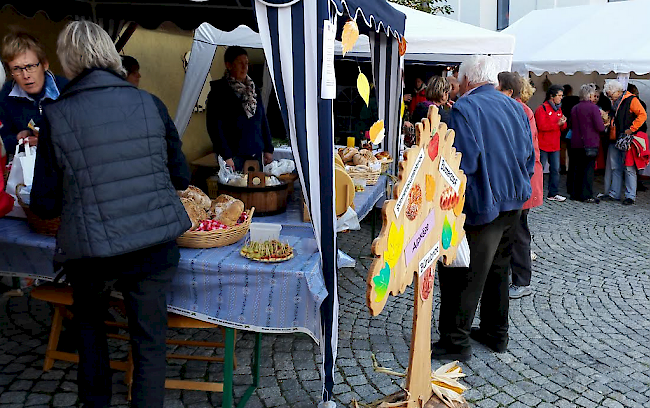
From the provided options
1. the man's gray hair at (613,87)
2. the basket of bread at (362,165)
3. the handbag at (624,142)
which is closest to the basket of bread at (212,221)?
the basket of bread at (362,165)

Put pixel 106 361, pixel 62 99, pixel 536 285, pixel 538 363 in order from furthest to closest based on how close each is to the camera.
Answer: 1. pixel 536 285
2. pixel 538 363
3. pixel 106 361
4. pixel 62 99

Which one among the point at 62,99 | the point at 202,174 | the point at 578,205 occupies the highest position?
the point at 62,99

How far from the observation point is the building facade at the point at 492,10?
16.3m

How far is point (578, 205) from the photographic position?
8.01m

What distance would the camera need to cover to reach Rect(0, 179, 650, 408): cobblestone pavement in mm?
2977

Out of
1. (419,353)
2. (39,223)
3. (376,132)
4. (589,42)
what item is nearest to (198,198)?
(39,223)

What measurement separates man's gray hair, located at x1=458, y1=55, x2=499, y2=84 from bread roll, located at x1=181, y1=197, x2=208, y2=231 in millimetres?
1590

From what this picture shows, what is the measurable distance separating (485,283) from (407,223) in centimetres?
153

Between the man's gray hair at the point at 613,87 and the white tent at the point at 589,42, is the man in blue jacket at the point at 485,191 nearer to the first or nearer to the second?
the man's gray hair at the point at 613,87

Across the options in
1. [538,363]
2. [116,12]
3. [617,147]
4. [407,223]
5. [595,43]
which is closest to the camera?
[407,223]

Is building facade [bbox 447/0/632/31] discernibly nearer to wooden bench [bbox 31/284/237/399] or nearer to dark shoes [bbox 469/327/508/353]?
dark shoes [bbox 469/327/508/353]

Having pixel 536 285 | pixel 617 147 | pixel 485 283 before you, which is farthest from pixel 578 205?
pixel 485 283

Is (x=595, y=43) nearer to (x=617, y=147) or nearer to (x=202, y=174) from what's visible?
(x=617, y=147)

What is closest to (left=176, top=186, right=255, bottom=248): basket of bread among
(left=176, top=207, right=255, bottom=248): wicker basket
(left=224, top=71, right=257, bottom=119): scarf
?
(left=176, top=207, right=255, bottom=248): wicker basket
